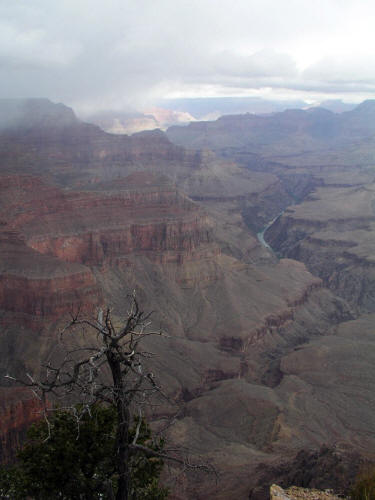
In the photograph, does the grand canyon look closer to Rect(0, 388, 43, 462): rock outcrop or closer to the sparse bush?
Rect(0, 388, 43, 462): rock outcrop

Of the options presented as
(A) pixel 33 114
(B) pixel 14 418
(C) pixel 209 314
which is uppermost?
(A) pixel 33 114

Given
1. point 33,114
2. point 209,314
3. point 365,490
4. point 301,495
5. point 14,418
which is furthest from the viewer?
point 33,114

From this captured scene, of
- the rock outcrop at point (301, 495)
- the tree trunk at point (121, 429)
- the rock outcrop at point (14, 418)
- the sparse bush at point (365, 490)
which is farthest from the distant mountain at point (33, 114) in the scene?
the tree trunk at point (121, 429)

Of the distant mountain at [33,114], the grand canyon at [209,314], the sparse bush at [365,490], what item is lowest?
the grand canyon at [209,314]

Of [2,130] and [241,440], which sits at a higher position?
[2,130]

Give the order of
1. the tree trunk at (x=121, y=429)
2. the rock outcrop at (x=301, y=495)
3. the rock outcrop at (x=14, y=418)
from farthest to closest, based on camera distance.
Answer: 1. the rock outcrop at (x=14, y=418)
2. the rock outcrop at (x=301, y=495)
3. the tree trunk at (x=121, y=429)

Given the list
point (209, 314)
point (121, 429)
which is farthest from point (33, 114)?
point (121, 429)

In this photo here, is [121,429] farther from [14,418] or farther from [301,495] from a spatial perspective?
[14,418]

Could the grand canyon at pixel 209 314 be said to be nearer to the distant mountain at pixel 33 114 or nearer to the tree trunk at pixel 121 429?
the tree trunk at pixel 121 429

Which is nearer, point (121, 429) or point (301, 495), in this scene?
point (121, 429)

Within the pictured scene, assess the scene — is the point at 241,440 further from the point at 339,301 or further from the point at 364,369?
the point at 339,301

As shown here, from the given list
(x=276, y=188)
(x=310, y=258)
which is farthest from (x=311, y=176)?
(x=310, y=258)
